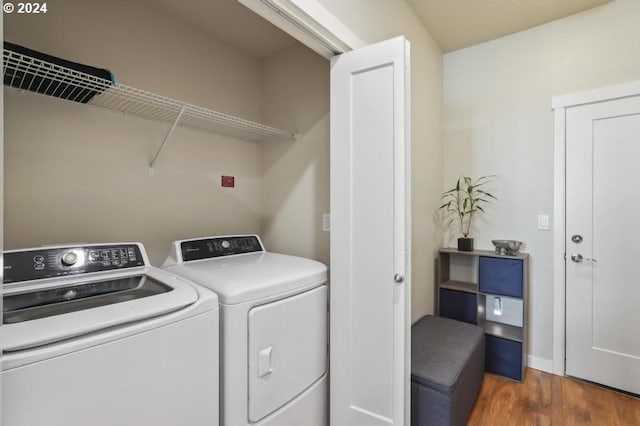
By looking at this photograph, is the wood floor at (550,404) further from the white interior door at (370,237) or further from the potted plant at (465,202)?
the potted plant at (465,202)

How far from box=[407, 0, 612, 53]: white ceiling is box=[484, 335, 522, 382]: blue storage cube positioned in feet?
8.26

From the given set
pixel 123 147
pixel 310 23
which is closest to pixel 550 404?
pixel 310 23

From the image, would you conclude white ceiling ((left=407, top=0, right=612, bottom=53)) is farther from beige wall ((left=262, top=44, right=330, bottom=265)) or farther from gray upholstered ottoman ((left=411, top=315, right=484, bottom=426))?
gray upholstered ottoman ((left=411, top=315, right=484, bottom=426))

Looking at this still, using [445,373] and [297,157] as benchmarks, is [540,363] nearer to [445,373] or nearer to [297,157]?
[445,373]

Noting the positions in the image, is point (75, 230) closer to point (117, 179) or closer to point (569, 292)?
point (117, 179)

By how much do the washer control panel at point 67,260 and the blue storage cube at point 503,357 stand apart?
2.54 m

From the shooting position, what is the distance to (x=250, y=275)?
4.36ft

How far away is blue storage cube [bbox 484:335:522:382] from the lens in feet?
7.36

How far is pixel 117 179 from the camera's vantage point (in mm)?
1683

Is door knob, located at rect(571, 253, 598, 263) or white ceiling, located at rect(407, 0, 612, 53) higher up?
white ceiling, located at rect(407, 0, 612, 53)

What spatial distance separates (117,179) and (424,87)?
2352mm

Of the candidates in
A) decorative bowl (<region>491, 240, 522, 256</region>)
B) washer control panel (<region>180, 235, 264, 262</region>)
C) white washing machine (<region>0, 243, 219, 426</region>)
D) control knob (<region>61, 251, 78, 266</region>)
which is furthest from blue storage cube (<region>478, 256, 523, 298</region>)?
control knob (<region>61, 251, 78, 266</region>)

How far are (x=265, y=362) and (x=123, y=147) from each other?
1.43 metres

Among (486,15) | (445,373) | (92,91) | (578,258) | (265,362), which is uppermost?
(486,15)
